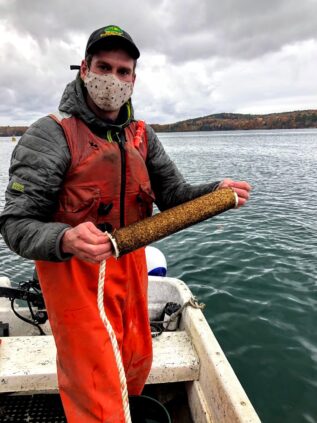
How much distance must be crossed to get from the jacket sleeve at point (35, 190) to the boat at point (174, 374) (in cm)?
207

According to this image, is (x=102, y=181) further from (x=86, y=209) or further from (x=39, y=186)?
(x=39, y=186)

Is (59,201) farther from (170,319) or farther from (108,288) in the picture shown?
Result: (170,319)

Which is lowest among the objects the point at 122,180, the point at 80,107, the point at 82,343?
the point at 82,343

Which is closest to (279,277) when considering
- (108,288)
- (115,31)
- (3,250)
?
(108,288)

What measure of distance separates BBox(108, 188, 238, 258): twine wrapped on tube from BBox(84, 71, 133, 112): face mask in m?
0.97

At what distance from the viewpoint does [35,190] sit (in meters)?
2.43

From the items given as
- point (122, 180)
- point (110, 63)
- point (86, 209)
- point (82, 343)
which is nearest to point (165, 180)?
point (122, 180)

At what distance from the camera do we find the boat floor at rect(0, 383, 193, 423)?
370cm

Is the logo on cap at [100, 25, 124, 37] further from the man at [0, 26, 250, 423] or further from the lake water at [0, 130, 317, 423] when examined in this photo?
the lake water at [0, 130, 317, 423]

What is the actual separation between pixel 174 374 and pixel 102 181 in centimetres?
248

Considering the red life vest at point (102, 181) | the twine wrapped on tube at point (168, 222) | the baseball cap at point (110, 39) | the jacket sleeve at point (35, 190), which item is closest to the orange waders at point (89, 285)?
the red life vest at point (102, 181)

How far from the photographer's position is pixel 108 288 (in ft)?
9.14

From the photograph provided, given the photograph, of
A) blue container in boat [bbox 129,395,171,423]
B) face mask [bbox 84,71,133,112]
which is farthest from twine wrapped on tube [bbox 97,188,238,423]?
face mask [bbox 84,71,133,112]

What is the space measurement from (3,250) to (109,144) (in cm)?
1050
